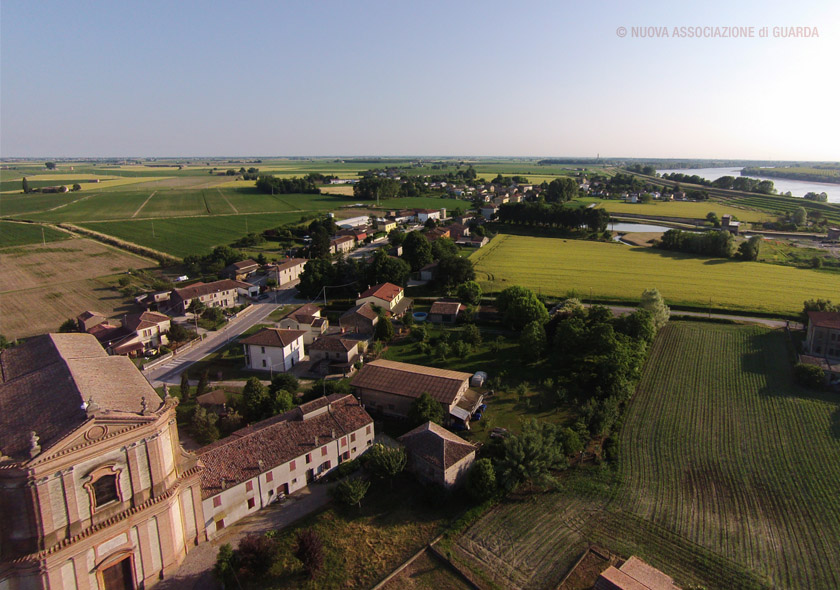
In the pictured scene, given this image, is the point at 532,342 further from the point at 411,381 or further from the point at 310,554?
the point at 310,554

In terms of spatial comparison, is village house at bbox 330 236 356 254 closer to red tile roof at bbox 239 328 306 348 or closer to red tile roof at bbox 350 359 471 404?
red tile roof at bbox 239 328 306 348

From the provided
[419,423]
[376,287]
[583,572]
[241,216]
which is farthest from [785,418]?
[241,216]

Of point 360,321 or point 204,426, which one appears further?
point 360,321

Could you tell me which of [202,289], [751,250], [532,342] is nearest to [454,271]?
[532,342]

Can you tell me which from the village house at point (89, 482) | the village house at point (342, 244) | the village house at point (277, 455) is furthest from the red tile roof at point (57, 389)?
the village house at point (342, 244)

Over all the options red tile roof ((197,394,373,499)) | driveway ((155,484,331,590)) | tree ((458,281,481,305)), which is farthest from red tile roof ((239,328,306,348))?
tree ((458,281,481,305))

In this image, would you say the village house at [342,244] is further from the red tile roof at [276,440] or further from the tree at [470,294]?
the red tile roof at [276,440]

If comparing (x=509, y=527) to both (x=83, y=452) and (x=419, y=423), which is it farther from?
(x=83, y=452)
